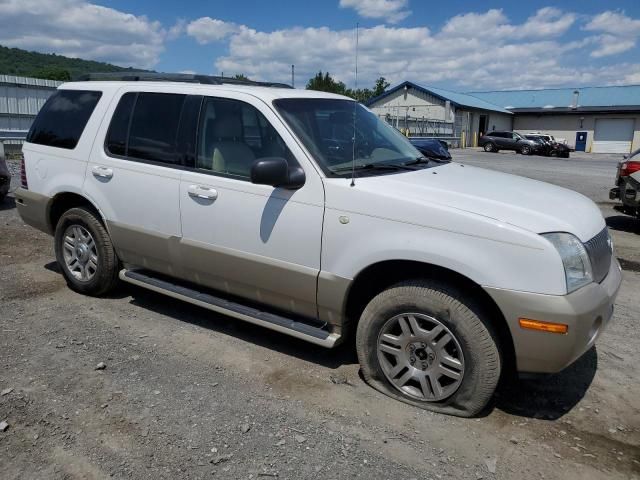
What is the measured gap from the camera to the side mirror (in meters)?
3.53

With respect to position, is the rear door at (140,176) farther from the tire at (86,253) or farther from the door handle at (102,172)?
the tire at (86,253)

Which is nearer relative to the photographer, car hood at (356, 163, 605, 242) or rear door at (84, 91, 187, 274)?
car hood at (356, 163, 605, 242)

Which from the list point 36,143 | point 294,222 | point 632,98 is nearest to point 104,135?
point 36,143

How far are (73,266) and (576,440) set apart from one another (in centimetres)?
454

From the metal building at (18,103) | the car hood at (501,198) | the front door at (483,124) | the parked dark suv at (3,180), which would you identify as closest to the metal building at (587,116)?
the front door at (483,124)

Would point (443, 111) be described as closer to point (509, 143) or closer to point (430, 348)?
point (509, 143)

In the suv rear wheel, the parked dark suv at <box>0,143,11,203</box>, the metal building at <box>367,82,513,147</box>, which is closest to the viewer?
the parked dark suv at <box>0,143,11,203</box>

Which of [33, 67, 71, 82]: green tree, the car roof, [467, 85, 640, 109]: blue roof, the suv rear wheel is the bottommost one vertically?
the suv rear wheel

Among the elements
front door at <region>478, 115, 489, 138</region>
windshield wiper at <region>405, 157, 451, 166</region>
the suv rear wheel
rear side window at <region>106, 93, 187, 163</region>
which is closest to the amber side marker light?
windshield wiper at <region>405, 157, 451, 166</region>

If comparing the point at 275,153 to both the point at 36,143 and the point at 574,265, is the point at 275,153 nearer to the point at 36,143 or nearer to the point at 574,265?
the point at 574,265

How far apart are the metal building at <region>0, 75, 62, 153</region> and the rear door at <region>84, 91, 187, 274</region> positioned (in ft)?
46.0

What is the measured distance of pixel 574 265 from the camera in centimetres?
307

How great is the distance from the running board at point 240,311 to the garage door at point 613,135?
51.3 metres

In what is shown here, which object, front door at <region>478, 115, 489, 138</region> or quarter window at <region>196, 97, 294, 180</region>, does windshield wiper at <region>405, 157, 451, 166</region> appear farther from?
front door at <region>478, 115, 489, 138</region>
